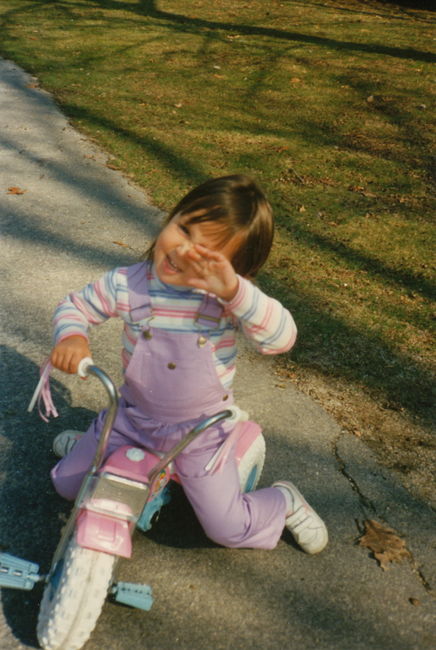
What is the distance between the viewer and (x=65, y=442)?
98.6 inches

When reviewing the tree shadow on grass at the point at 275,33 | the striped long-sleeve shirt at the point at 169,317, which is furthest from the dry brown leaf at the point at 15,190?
the tree shadow on grass at the point at 275,33

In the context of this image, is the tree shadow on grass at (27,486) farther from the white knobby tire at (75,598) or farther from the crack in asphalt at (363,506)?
the crack in asphalt at (363,506)

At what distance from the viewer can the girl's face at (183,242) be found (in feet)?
6.56

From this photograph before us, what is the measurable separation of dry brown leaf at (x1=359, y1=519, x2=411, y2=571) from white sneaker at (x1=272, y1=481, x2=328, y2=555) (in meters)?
0.16

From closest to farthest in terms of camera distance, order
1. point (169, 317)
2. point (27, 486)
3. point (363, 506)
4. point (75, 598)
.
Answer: point (75, 598)
point (169, 317)
point (27, 486)
point (363, 506)

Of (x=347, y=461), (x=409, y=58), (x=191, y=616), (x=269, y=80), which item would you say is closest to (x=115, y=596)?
(x=191, y=616)

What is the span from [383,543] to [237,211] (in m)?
1.17

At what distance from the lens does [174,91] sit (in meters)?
7.58

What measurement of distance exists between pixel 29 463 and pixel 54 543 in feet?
1.26

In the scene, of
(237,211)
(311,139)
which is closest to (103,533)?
(237,211)

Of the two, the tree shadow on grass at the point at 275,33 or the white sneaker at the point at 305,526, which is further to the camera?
the tree shadow on grass at the point at 275,33

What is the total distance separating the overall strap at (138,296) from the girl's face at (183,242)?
0.30 feet

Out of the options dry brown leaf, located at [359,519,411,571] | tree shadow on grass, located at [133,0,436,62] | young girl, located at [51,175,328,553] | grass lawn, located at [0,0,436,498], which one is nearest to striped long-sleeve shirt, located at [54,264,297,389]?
young girl, located at [51,175,328,553]

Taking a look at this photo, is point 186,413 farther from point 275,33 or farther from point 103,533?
point 275,33
